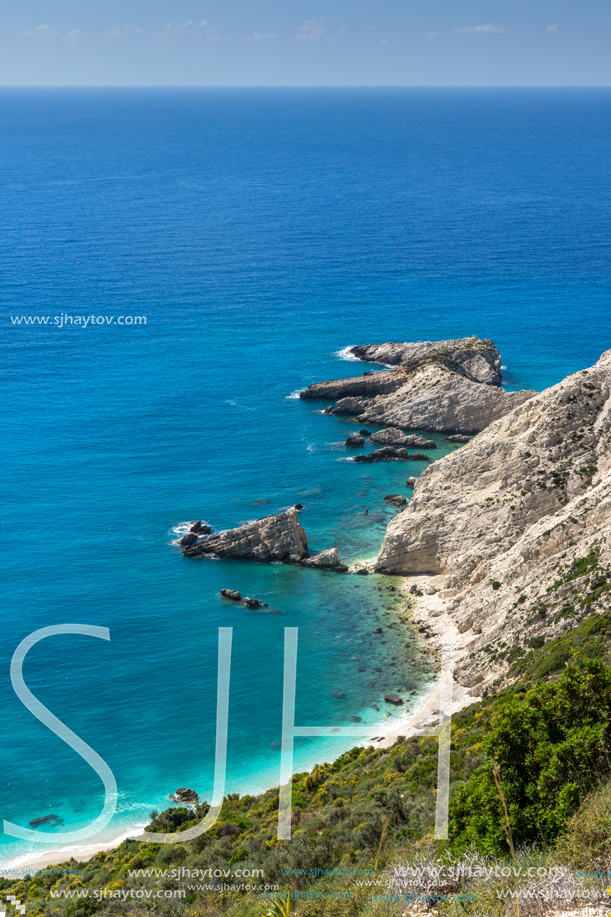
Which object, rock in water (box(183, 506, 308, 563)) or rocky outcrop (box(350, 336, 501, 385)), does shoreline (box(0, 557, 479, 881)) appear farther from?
rocky outcrop (box(350, 336, 501, 385))

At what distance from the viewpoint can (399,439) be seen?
9812cm

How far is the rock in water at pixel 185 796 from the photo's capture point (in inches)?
1873

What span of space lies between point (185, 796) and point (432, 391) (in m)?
65.8

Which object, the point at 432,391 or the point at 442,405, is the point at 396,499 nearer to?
the point at 442,405

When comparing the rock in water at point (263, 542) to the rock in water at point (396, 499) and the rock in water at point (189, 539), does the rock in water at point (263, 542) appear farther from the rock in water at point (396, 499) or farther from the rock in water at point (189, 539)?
the rock in water at point (396, 499)

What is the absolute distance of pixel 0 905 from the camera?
3534 centimetres

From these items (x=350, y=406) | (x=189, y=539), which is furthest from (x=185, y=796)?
(x=350, y=406)

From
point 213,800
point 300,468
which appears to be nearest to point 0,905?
point 213,800

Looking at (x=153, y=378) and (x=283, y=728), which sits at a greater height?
(x=153, y=378)

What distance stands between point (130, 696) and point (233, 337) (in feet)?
293

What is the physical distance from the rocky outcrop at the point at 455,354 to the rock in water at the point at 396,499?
3309 centimetres

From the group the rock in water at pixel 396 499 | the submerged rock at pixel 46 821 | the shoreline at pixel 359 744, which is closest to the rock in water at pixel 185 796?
the shoreline at pixel 359 744

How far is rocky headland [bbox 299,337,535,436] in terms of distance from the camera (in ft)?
328

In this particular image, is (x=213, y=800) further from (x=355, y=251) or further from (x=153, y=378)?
(x=355, y=251)
